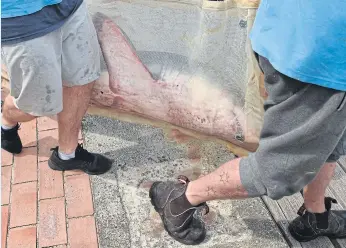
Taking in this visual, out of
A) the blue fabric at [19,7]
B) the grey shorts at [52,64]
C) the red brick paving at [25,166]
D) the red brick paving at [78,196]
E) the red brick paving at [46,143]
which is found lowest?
the red brick paving at [25,166]

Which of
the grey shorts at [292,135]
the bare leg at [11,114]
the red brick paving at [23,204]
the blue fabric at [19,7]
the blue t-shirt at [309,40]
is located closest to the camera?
the blue t-shirt at [309,40]

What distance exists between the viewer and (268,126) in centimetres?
183

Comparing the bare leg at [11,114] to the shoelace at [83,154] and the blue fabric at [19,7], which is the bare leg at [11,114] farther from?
the blue fabric at [19,7]

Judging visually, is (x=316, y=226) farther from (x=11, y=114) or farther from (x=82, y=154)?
(x=11, y=114)

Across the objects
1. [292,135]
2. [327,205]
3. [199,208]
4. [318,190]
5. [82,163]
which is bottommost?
[82,163]

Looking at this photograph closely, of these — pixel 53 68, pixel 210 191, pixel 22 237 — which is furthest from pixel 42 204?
pixel 210 191

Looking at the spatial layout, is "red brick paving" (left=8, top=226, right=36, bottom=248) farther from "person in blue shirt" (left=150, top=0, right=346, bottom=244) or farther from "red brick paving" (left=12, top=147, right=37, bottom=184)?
"person in blue shirt" (left=150, top=0, right=346, bottom=244)

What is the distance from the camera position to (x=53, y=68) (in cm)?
221

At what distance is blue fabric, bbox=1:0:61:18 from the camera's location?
200 centimetres

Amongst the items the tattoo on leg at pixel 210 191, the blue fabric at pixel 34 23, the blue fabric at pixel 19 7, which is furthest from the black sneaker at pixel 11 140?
the tattoo on leg at pixel 210 191

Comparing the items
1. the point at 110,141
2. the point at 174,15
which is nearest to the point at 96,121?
the point at 110,141

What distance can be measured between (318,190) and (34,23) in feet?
4.94

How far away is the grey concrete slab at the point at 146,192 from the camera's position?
89.6 inches

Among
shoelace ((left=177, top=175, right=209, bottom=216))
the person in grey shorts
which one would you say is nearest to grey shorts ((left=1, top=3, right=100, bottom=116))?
the person in grey shorts
